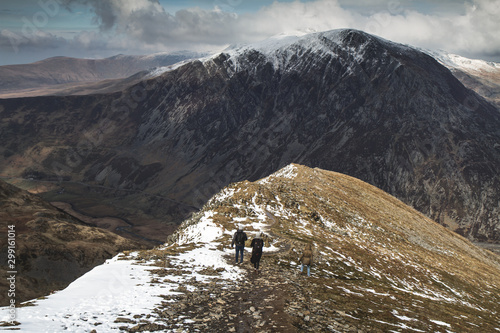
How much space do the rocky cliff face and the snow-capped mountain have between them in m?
39.2

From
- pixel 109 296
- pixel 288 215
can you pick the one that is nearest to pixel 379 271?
pixel 288 215

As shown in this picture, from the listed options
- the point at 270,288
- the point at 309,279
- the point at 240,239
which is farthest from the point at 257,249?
the point at 309,279

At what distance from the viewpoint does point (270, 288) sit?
66.0ft

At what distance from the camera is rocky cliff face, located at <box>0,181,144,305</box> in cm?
6412

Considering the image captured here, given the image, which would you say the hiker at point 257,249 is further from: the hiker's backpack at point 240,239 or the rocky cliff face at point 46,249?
the rocky cliff face at point 46,249

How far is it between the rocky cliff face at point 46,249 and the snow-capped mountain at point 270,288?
129 feet

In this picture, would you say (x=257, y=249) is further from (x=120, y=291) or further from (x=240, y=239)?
(x=120, y=291)

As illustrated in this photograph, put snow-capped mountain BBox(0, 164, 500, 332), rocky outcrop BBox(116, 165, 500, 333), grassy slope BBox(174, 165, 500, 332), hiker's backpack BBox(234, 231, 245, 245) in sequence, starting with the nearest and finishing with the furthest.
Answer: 1. snow-capped mountain BBox(0, 164, 500, 332)
2. rocky outcrop BBox(116, 165, 500, 333)
3. grassy slope BBox(174, 165, 500, 332)
4. hiker's backpack BBox(234, 231, 245, 245)

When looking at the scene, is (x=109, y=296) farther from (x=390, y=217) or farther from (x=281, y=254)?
(x=390, y=217)

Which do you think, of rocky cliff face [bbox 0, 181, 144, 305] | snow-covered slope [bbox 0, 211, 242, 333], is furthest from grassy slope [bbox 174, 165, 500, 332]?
rocky cliff face [bbox 0, 181, 144, 305]

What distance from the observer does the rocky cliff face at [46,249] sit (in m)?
64.1

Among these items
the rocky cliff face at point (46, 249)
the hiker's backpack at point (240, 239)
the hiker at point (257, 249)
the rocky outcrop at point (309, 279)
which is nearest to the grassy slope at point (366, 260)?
the rocky outcrop at point (309, 279)

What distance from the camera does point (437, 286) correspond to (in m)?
38.2

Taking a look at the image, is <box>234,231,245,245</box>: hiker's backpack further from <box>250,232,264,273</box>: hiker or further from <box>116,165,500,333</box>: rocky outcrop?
<box>116,165,500,333</box>: rocky outcrop
